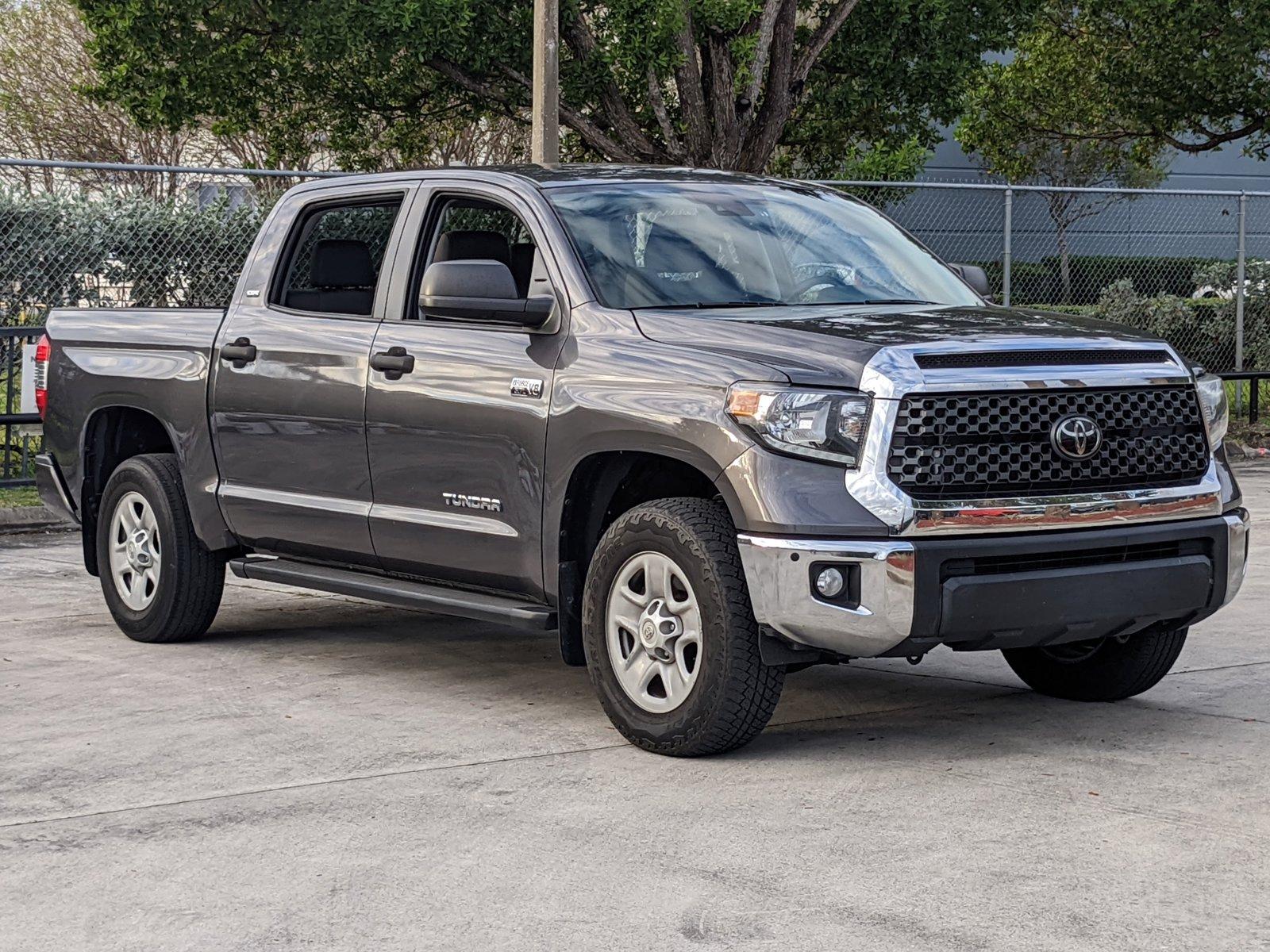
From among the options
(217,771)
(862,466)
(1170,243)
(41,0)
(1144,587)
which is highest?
(41,0)

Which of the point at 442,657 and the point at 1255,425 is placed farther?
the point at 1255,425

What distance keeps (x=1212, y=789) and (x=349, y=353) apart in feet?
11.4

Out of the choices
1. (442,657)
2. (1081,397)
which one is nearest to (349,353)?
(442,657)

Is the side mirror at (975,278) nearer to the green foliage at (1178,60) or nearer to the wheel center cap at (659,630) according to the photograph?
the wheel center cap at (659,630)

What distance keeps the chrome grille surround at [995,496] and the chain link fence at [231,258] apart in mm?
8030

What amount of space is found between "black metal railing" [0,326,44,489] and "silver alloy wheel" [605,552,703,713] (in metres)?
7.73

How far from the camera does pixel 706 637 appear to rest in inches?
230

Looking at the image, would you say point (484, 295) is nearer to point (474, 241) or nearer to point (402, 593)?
point (474, 241)

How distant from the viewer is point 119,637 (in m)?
8.52

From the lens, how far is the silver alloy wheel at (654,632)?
5977 millimetres

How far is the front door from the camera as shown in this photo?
6.51 m

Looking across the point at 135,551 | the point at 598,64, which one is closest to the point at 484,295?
the point at 135,551

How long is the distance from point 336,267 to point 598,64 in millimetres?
14407

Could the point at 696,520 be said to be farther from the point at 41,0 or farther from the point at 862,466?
the point at 41,0
